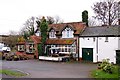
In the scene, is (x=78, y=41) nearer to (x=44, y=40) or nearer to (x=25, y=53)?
(x=44, y=40)

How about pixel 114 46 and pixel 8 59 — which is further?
pixel 8 59

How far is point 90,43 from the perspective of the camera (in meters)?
42.2

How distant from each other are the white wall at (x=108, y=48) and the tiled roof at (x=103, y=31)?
0.93m

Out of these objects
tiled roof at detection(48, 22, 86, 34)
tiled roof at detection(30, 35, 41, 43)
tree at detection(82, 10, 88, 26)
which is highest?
tree at detection(82, 10, 88, 26)

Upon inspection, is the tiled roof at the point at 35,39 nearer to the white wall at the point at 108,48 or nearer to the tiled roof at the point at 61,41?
the tiled roof at the point at 61,41

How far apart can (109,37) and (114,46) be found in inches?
68.7

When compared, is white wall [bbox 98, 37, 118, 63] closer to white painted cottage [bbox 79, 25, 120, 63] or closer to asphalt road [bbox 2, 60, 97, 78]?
white painted cottage [bbox 79, 25, 120, 63]

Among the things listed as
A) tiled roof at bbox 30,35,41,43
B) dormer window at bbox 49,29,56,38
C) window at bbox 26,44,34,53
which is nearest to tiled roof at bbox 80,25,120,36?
dormer window at bbox 49,29,56,38

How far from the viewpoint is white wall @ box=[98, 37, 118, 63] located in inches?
1542

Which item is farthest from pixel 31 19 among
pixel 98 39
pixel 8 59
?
pixel 98 39

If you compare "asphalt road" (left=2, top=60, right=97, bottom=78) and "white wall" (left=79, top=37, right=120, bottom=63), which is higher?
"white wall" (left=79, top=37, right=120, bottom=63)

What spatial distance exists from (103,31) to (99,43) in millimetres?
2424

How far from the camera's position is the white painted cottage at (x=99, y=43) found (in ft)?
129

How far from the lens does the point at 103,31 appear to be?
138 ft
